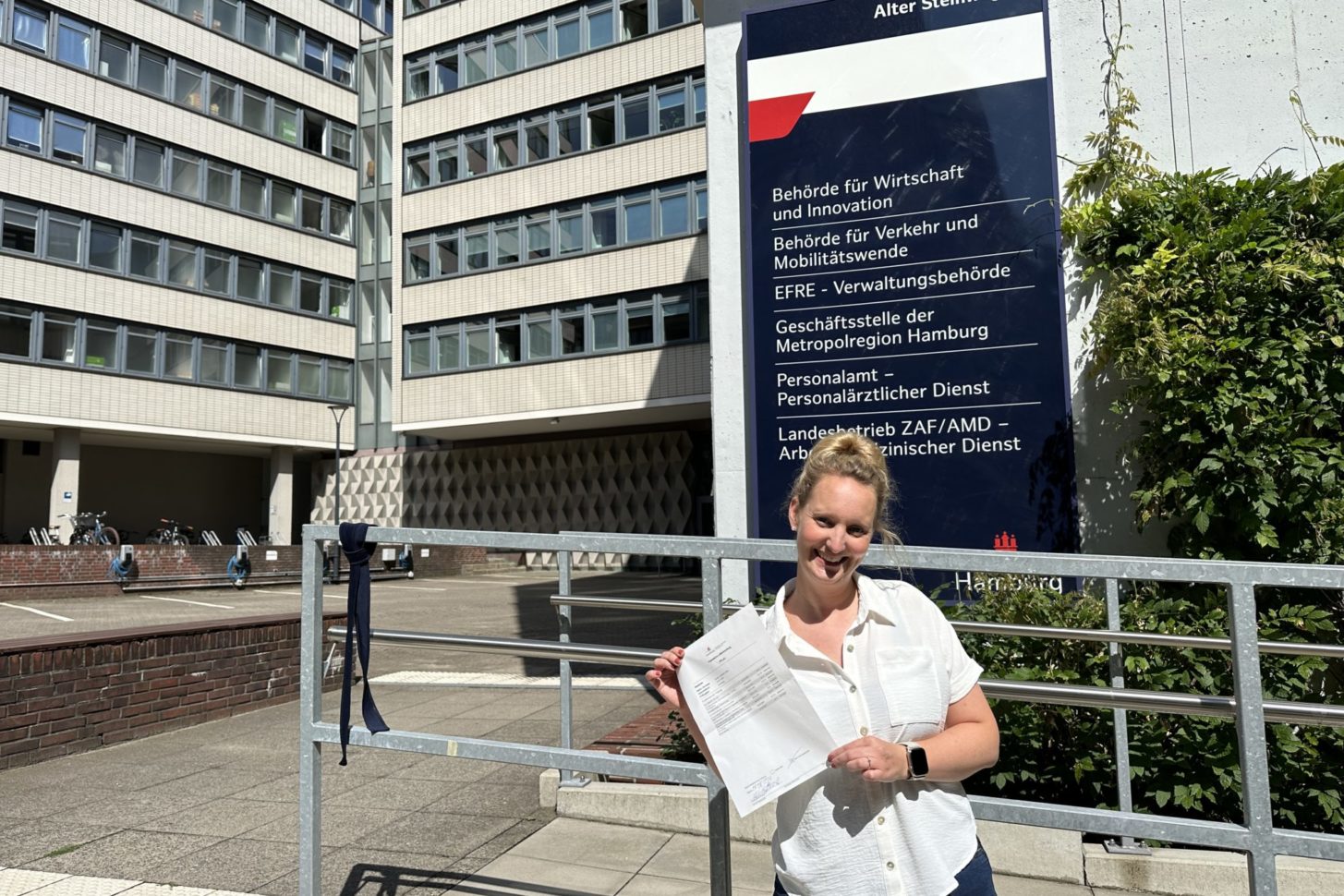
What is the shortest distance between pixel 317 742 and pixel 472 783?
241 centimetres

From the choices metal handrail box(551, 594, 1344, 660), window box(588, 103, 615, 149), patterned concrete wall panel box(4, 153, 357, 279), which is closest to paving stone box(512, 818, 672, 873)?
metal handrail box(551, 594, 1344, 660)

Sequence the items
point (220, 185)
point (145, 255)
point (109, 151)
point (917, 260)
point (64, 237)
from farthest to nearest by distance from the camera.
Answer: point (220, 185) < point (145, 255) < point (109, 151) < point (64, 237) < point (917, 260)

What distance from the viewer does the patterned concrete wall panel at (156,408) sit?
29266 mm

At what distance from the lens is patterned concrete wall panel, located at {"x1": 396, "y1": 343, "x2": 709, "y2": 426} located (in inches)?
1147

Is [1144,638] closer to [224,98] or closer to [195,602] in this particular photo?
[195,602]

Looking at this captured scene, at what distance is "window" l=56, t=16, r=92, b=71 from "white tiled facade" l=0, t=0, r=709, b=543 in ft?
0.79

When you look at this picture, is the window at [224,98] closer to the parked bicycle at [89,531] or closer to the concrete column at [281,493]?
the concrete column at [281,493]

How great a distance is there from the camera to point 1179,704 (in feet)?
8.48

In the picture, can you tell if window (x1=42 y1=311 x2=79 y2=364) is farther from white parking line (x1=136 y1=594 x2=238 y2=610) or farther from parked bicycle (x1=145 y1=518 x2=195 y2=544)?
white parking line (x1=136 y1=594 x2=238 y2=610)

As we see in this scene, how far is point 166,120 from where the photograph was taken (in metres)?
32.9

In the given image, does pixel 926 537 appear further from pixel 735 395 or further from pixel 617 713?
pixel 617 713

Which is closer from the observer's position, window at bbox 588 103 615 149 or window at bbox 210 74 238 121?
window at bbox 588 103 615 149

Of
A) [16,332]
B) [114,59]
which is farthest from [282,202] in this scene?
[16,332]

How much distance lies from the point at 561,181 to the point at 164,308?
1389 centimetres
